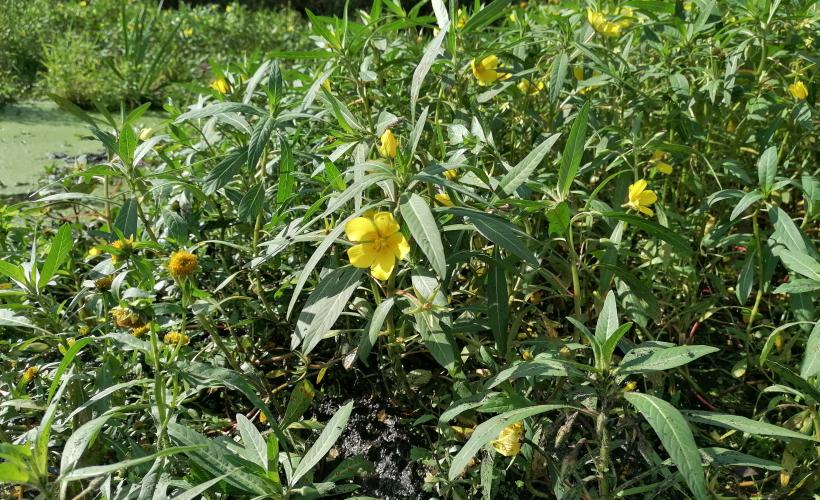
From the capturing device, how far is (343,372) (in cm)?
167

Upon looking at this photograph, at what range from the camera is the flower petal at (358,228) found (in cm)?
112

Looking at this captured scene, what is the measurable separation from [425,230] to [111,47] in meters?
5.97

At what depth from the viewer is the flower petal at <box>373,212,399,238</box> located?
1130 mm

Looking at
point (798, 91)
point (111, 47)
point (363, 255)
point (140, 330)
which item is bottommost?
point (111, 47)

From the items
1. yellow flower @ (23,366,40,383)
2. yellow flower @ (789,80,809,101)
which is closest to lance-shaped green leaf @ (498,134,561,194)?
yellow flower @ (789,80,809,101)

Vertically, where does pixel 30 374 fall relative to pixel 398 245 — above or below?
below

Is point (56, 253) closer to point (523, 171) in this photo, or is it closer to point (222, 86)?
point (222, 86)

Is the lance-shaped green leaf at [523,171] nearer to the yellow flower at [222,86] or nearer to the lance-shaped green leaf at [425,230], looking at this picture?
the lance-shaped green leaf at [425,230]

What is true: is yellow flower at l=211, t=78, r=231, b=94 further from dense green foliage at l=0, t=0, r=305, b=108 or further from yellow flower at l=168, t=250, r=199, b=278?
dense green foliage at l=0, t=0, r=305, b=108

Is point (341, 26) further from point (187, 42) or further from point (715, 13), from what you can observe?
point (187, 42)

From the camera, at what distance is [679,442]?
89 cm

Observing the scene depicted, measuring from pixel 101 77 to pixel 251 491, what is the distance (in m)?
4.83

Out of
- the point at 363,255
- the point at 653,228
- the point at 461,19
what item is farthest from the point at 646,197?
the point at 461,19

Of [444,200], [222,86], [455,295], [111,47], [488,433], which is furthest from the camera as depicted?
[111,47]
